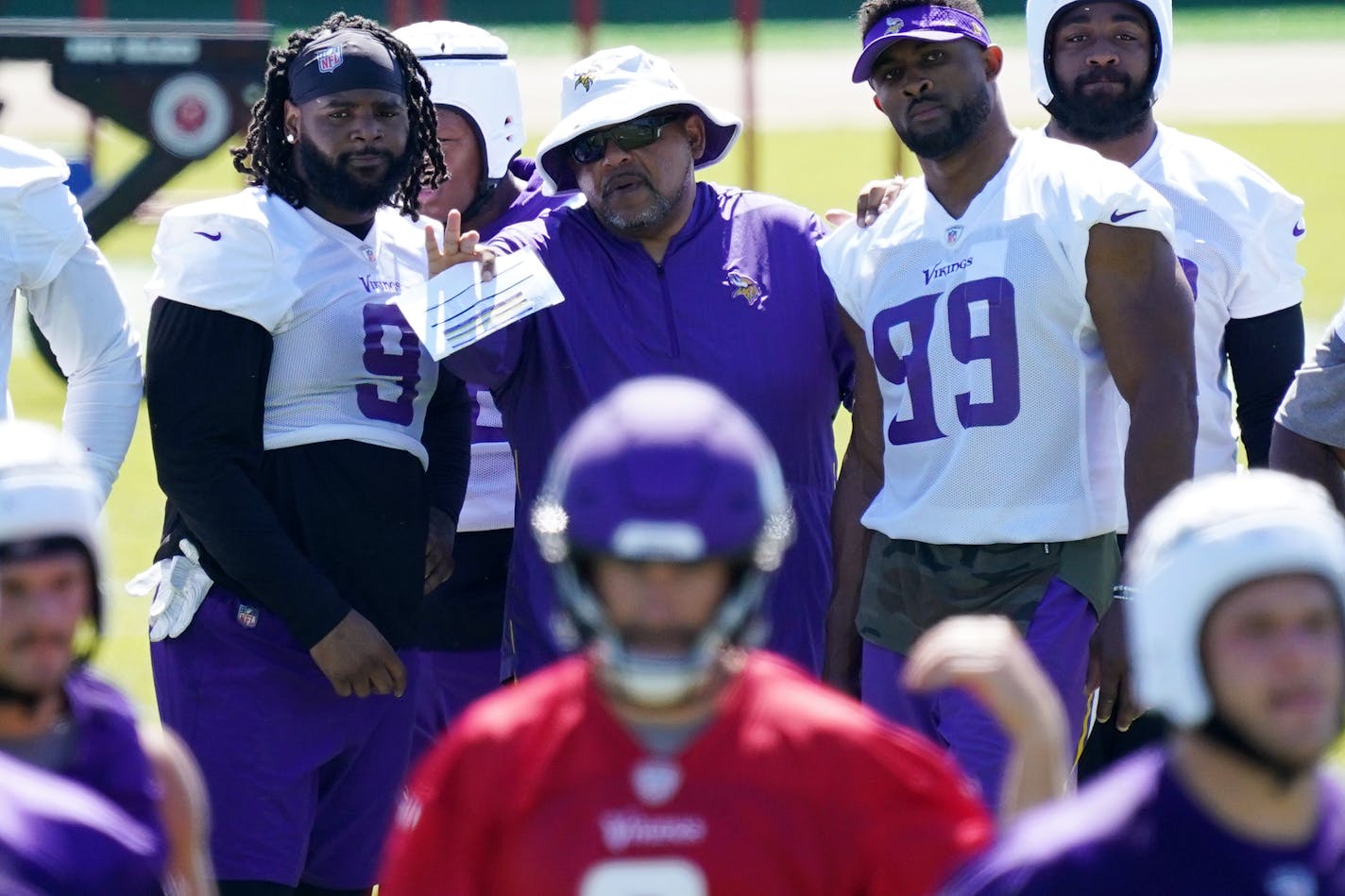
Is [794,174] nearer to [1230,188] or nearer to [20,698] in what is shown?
[1230,188]

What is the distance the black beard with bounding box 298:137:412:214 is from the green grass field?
3.16ft

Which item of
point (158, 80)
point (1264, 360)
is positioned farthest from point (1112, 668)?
point (158, 80)

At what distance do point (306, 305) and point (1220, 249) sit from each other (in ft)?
6.79

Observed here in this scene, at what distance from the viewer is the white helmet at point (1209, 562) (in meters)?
2.38

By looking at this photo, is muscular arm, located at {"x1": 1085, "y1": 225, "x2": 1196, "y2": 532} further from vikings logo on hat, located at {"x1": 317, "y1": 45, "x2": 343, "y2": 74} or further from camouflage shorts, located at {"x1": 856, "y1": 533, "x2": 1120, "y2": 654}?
vikings logo on hat, located at {"x1": 317, "y1": 45, "x2": 343, "y2": 74}

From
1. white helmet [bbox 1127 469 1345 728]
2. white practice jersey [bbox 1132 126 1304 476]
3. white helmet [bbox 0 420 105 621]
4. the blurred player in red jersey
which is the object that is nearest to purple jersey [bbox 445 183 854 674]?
white practice jersey [bbox 1132 126 1304 476]

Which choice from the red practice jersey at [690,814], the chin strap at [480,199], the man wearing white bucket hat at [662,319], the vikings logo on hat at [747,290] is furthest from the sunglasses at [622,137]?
the red practice jersey at [690,814]

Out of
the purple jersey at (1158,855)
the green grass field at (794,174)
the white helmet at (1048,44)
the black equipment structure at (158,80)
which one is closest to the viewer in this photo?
the purple jersey at (1158,855)

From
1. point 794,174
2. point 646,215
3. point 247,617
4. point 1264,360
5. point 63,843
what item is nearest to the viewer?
point 63,843

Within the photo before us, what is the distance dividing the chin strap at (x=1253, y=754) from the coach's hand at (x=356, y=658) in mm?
2316

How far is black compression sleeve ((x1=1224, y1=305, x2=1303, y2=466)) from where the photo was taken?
4.86 meters

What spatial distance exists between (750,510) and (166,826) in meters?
0.92

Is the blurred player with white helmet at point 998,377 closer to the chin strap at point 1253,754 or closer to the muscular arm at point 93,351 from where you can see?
the muscular arm at point 93,351

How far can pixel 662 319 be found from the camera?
458 centimetres
